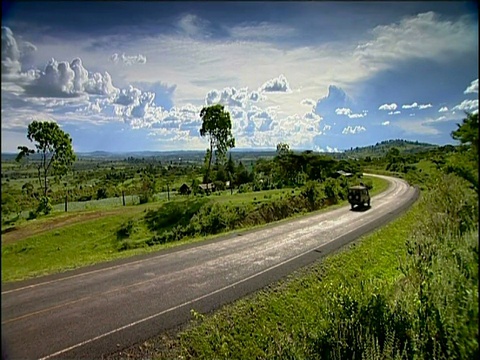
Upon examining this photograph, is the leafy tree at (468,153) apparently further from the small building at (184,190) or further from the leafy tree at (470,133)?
the small building at (184,190)

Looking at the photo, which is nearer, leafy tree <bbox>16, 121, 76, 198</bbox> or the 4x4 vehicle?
leafy tree <bbox>16, 121, 76, 198</bbox>

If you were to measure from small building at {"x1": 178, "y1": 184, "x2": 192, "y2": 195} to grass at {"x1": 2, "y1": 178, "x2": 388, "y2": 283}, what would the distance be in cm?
703

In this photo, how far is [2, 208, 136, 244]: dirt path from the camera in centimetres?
307

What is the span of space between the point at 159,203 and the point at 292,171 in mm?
21857

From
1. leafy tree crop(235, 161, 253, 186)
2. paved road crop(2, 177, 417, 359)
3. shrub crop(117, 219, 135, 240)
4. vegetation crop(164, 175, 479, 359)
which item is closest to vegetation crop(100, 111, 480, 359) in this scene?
vegetation crop(164, 175, 479, 359)

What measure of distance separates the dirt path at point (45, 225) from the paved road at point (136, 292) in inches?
21.1

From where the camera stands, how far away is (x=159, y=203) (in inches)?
863

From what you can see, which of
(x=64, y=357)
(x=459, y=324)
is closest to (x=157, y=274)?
(x=64, y=357)

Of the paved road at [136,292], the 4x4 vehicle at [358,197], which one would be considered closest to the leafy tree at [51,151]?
the paved road at [136,292]

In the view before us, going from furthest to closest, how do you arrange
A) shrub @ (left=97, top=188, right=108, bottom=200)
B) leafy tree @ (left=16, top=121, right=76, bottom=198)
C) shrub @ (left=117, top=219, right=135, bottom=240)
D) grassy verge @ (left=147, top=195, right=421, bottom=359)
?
shrub @ (left=117, top=219, right=135, bottom=240)
shrub @ (left=97, top=188, right=108, bottom=200)
grassy verge @ (left=147, top=195, right=421, bottom=359)
leafy tree @ (left=16, top=121, right=76, bottom=198)

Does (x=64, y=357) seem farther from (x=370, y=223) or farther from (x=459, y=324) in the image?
(x=370, y=223)

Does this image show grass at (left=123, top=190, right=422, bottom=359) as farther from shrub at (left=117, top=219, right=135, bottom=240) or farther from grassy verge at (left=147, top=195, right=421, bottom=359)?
shrub at (left=117, top=219, right=135, bottom=240)

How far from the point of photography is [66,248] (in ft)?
26.9

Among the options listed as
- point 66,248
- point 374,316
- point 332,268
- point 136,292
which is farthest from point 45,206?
point 332,268
